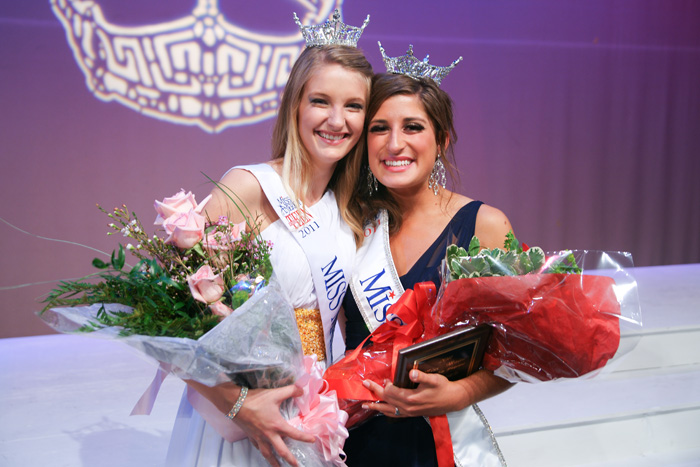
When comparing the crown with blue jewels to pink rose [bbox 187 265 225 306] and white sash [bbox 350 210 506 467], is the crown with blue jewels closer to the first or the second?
white sash [bbox 350 210 506 467]

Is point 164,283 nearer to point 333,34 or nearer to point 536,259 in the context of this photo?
point 536,259

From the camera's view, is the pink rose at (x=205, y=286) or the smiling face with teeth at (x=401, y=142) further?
the smiling face with teeth at (x=401, y=142)

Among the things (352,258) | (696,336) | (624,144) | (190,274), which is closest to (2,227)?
(352,258)

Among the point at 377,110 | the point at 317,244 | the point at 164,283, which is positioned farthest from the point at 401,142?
the point at 164,283

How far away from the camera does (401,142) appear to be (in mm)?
1542

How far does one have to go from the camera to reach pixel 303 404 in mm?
1126

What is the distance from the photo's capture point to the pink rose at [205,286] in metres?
0.93

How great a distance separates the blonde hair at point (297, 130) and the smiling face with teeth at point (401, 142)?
0.27ft

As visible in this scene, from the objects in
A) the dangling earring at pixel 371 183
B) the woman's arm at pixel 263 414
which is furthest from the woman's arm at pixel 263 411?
the dangling earring at pixel 371 183

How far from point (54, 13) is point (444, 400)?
3.48 m

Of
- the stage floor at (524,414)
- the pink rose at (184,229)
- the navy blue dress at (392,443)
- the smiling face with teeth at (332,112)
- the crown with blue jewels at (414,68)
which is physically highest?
the crown with blue jewels at (414,68)

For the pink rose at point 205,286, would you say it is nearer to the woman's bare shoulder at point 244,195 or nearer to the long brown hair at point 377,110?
the woman's bare shoulder at point 244,195

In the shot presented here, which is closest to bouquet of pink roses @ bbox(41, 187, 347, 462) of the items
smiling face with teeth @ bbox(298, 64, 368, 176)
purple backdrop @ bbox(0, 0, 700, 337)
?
smiling face with teeth @ bbox(298, 64, 368, 176)

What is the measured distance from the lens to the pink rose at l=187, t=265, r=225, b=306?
927 mm
